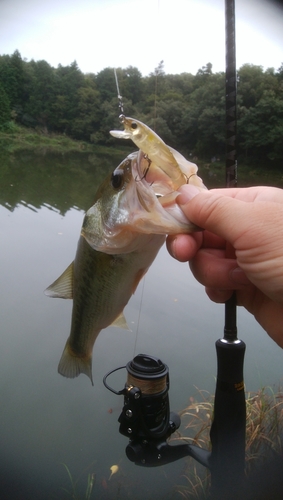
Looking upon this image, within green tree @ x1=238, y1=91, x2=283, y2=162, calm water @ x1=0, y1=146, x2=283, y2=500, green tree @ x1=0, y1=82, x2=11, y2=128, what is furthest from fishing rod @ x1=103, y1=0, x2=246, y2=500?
green tree @ x1=0, y1=82, x2=11, y2=128

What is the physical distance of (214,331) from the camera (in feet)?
15.6

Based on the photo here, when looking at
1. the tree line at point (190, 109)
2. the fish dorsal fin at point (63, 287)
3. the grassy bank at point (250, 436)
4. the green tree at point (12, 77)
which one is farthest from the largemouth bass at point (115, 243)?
the green tree at point (12, 77)

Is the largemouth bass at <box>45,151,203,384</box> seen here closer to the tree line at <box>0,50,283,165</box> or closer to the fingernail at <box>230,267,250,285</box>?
the fingernail at <box>230,267,250,285</box>

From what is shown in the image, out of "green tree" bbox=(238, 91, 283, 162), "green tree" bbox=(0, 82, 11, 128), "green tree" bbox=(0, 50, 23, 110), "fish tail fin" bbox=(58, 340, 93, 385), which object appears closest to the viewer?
"fish tail fin" bbox=(58, 340, 93, 385)

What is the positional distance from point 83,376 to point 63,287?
246 centimetres

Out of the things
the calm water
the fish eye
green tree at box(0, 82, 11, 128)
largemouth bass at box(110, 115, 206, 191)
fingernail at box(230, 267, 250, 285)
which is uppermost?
green tree at box(0, 82, 11, 128)

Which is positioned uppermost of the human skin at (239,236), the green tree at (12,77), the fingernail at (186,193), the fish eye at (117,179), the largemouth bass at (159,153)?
the green tree at (12,77)

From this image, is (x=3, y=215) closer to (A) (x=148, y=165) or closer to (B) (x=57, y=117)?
(A) (x=148, y=165)

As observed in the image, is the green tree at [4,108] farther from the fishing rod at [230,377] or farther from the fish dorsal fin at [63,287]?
the fishing rod at [230,377]

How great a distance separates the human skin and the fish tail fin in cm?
85

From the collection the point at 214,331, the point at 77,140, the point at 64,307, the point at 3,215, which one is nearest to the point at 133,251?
the point at 214,331

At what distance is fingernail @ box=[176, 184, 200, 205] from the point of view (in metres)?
1.24

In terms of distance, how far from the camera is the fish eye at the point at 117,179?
131cm

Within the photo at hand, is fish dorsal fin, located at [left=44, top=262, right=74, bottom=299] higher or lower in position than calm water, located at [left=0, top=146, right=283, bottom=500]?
higher
